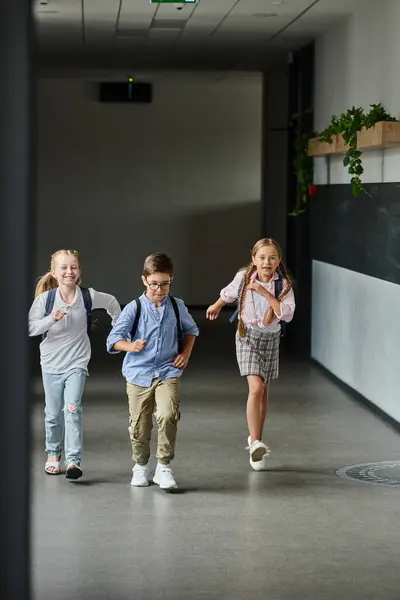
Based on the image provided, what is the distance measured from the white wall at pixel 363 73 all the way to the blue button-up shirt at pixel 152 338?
2.97 meters

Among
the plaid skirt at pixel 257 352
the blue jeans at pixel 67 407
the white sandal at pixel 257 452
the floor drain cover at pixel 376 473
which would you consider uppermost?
the plaid skirt at pixel 257 352

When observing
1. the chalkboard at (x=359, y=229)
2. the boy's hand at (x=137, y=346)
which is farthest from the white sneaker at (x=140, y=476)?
the chalkboard at (x=359, y=229)

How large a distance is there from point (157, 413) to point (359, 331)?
3.81 metres

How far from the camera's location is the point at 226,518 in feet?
19.4

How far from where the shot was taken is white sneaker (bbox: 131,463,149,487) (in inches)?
257

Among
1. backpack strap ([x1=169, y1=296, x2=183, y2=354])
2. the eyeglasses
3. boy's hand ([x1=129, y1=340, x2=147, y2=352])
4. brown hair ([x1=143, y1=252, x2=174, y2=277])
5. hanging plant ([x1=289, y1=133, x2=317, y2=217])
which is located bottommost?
boy's hand ([x1=129, y1=340, x2=147, y2=352])

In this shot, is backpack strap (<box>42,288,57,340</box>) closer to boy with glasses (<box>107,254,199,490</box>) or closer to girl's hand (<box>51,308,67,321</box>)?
girl's hand (<box>51,308,67,321</box>)

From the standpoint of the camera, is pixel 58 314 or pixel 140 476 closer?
pixel 58 314

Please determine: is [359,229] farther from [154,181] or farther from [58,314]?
[154,181]

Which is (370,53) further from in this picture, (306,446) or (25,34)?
(25,34)

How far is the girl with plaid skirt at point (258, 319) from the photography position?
6.93m

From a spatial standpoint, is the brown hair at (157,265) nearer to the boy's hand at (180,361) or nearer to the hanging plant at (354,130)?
the boy's hand at (180,361)

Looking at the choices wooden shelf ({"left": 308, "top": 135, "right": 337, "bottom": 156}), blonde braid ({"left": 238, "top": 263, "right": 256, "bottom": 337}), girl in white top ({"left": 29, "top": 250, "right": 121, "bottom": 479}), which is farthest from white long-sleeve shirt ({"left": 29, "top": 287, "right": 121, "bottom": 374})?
wooden shelf ({"left": 308, "top": 135, "right": 337, "bottom": 156})

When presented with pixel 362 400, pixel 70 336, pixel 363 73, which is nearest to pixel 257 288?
pixel 70 336
